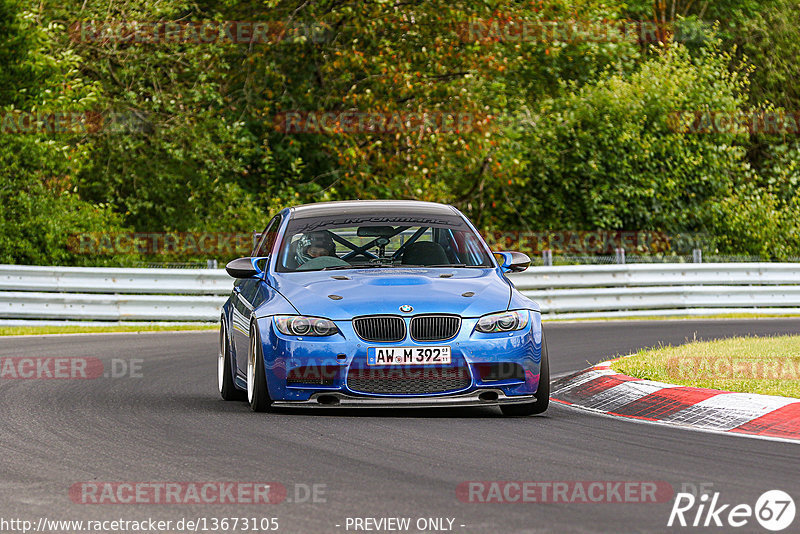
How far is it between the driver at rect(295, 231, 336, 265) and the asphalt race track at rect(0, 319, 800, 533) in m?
1.30

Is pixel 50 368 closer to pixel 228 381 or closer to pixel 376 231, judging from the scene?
Answer: pixel 228 381

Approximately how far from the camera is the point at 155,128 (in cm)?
2684

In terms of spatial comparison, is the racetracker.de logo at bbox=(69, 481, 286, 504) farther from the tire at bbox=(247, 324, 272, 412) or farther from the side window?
the side window

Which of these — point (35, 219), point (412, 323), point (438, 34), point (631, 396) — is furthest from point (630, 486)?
point (438, 34)

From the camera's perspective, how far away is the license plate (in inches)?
363

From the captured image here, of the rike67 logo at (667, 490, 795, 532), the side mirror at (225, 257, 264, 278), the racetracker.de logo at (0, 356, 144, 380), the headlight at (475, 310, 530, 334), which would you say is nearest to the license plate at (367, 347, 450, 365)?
the headlight at (475, 310, 530, 334)

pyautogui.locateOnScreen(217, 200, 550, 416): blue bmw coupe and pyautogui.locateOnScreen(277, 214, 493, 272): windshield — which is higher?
pyautogui.locateOnScreen(277, 214, 493, 272): windshield

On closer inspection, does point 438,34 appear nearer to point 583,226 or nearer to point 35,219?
point 583,226

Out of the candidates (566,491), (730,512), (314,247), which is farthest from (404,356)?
(730,512)

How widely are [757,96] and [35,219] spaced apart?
2510 cm

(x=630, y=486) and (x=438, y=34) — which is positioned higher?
(x=438, y=34)

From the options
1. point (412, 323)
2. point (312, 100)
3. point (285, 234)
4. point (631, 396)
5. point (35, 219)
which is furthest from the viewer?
point (312, 100)

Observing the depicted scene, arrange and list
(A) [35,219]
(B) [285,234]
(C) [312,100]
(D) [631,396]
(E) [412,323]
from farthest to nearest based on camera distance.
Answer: (C) [312,100], (A) [35,219], (B) [285,234], (D) [631,396], (E) [412,323]

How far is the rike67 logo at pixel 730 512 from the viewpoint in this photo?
5.60 m
